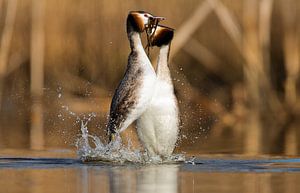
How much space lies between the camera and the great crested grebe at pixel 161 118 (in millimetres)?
Answer: 9344

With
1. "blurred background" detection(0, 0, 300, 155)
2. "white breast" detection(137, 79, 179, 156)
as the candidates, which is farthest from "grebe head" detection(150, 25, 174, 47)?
"blurred background" detection(0, 0, 300, 155)

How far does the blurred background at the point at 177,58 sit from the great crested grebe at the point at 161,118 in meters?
4.54

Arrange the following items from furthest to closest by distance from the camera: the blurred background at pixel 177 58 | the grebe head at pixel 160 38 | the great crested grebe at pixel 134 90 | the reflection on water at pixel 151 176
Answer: the blurred background at pixel 177 58 < the grebe head at pixel 160 38 < the great crested grebe at pixel 134 90 < the reflection on water at pixel 151 176

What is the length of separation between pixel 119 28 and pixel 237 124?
7.23ft

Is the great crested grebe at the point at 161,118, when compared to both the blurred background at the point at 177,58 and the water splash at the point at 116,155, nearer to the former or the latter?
the water splash at the point at 116,155

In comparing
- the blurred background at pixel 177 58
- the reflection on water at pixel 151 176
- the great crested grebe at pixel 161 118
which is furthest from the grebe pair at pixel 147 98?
the blurred background at pixel 177 58

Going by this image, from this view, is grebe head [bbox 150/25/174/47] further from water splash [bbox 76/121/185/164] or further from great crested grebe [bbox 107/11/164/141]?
water splash [bbox 76/121/185/164]

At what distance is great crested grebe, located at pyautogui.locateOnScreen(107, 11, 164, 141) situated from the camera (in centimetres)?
920

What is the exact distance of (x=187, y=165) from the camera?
9.05 meters

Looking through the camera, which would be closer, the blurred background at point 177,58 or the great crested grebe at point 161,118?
the great crested grebe at point 161,118

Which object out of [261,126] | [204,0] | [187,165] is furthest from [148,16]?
[204,0]

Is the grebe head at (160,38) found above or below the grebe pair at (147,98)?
above

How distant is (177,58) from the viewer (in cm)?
1532

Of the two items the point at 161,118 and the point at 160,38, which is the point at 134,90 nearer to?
the point at 161,118
